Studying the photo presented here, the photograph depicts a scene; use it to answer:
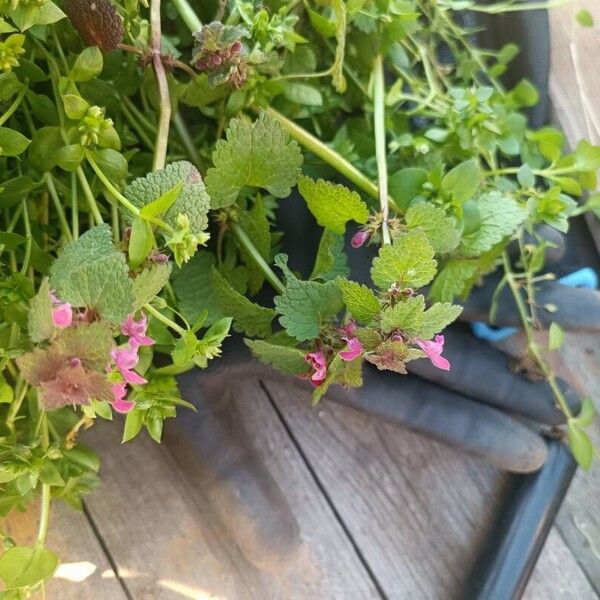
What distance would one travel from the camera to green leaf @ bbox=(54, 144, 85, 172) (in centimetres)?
31

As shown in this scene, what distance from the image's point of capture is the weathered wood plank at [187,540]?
533 mm

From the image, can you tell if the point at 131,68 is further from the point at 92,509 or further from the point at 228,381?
the point at 92,509

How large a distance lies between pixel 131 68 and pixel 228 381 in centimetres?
22

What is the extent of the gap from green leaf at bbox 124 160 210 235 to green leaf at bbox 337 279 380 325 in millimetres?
63

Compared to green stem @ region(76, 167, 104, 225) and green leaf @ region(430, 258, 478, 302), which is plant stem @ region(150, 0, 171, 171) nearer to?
green stem @ region(76, 167, 104, 225)

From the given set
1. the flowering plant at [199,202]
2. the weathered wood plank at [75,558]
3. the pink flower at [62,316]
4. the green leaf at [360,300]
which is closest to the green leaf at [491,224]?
the flowering plant at [199,202]

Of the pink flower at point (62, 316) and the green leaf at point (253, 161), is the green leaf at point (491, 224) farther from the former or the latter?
the pink flower at point (62, 316)

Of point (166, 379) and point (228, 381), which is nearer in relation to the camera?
point (166, 379)

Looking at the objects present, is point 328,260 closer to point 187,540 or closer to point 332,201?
point 332,201

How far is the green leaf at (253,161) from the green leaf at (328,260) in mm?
31

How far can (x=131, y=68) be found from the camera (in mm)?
350

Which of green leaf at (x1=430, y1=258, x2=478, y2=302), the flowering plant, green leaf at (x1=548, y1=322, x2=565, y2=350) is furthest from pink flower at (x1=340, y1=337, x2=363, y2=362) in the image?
green leaf at (x1=548, y1=322, x2=565, y2=350)

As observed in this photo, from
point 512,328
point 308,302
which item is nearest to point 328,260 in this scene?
point 308,302

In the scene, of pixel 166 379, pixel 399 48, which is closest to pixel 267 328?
pixel 166 379
